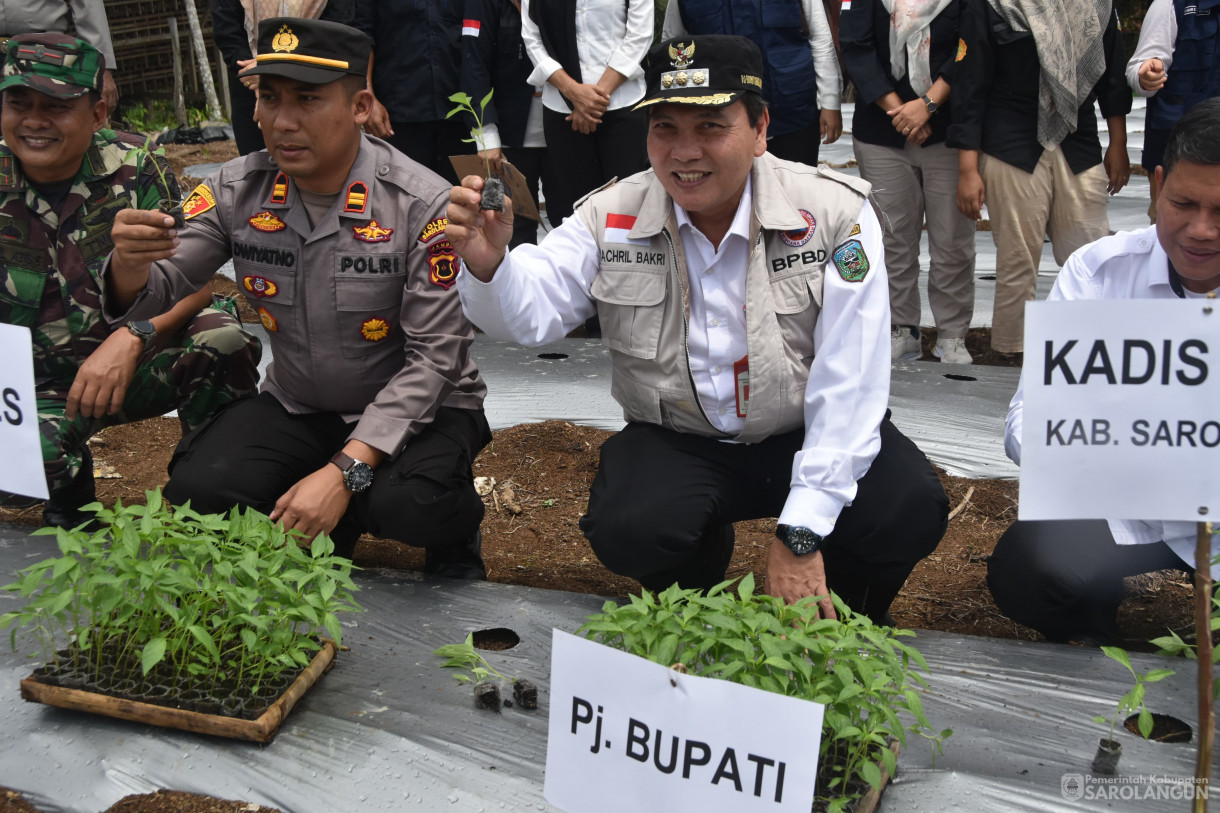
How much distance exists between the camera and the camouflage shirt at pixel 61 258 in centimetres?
276

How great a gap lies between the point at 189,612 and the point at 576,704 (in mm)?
709

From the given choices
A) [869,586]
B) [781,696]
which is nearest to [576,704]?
[781,696]

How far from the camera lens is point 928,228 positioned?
13.4ft

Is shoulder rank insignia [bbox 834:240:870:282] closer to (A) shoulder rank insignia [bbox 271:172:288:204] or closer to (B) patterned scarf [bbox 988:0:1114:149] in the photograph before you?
(A) shoulder rank insignia [bbox 271:172:288:204]

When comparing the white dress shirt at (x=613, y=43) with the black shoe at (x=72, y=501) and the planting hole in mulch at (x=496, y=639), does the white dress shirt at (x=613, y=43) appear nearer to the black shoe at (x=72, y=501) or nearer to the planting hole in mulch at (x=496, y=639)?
the black shoe at (x=72, y=501)

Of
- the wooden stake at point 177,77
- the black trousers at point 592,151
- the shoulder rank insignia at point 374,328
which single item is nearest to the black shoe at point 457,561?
the shoulder rank insignia at point 374,328

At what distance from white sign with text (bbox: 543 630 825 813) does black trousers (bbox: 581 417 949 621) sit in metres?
0.74

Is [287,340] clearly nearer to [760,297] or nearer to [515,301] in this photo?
[515,301]

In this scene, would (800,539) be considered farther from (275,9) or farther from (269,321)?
(275,9)

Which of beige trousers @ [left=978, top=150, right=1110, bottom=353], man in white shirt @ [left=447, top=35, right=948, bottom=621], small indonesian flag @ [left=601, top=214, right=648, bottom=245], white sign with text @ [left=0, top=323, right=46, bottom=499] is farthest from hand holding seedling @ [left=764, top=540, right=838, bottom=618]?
beige trousers @ [left=978, top=150, right=1110, bottom=353]

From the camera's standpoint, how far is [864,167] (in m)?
4.13

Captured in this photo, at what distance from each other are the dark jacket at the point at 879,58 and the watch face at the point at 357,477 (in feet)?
8.02

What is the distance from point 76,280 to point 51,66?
0.53 metres

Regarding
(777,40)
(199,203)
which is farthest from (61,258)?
(777,40)
